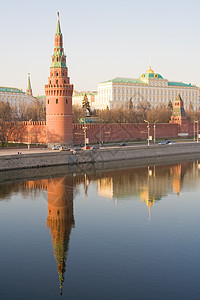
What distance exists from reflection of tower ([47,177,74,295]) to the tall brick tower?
18.0 metres

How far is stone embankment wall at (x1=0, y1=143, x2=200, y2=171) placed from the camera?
42562 mm

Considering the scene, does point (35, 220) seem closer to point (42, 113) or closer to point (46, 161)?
point (46, 161)

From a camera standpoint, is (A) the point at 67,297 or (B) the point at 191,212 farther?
(B) the point at 191,212

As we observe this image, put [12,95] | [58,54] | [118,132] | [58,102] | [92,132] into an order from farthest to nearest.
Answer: [12,95]
[118,132]
[92,132]
[58,102]
[58,54]

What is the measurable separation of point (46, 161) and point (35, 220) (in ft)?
→ 67.5

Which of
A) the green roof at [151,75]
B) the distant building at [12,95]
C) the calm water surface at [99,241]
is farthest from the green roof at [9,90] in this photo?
the calm water surface at [99,241]

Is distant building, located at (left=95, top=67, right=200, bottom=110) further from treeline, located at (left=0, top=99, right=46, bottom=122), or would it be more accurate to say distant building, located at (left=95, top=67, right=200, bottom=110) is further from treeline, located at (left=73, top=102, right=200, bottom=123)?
treeline, located at (left=0, top=99, right=46, bottom=122)

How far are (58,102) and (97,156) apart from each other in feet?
34.4

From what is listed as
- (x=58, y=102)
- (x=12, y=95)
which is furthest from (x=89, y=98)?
(x=58, y=102)

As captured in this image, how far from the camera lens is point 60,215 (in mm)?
26109

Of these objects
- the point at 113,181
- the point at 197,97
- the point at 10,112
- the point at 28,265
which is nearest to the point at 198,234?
the point at 28,265

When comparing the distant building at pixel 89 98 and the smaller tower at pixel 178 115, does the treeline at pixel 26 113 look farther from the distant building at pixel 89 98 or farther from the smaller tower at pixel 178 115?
the distant building at pixel 89 98

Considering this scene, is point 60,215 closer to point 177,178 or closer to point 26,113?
point 177,178

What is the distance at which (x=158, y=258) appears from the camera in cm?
1839
